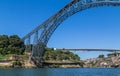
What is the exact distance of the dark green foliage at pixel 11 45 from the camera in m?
123

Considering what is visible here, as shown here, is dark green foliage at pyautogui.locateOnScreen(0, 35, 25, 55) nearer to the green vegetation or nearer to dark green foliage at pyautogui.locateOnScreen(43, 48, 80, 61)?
the green vegetation

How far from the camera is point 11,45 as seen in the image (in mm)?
124250

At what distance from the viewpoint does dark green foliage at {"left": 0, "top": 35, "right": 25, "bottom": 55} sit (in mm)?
122625

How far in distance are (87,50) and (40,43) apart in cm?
5406

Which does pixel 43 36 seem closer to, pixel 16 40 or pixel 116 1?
pixel 16 40

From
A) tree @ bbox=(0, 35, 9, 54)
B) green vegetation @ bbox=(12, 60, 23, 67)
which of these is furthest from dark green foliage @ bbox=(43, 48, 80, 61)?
green vegetation @ bbox=(12, 60, 23, 67)

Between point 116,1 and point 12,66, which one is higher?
point 116,1

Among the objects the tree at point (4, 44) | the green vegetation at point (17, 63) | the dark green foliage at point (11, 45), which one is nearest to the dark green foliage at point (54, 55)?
the dark green foliage at point (11, 45)

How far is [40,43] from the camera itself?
114 metres

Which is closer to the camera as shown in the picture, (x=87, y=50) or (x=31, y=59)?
(x=31, y=59)

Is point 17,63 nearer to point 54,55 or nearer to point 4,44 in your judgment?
point 4,44

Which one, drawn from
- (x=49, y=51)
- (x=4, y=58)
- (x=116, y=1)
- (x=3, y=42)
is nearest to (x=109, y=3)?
(x=116, y=1)

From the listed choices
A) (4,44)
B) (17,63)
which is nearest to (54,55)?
(4,44)

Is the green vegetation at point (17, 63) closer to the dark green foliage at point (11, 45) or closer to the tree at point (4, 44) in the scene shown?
the dark green foliage at point (11, 45)
